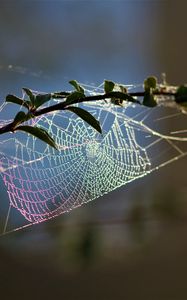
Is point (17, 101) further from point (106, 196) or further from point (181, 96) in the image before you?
point (106, 196)

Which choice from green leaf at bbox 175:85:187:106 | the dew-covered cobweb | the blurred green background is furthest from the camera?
the blurred green background

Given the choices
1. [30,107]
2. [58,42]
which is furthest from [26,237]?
[30,107]

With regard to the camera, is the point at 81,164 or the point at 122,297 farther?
the point at 122,297

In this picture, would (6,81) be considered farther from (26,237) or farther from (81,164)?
(81,164)

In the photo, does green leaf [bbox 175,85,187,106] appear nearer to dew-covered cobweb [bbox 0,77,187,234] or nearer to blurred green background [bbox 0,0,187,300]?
dew-covered cobweb [bbox 0,77,187,234]

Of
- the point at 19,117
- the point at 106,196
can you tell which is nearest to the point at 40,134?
the point at 19,117

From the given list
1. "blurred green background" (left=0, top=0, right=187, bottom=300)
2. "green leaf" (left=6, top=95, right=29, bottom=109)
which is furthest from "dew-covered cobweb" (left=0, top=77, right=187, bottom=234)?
"blurred green background" (left=0, top=0, right=187, bottom=300)
